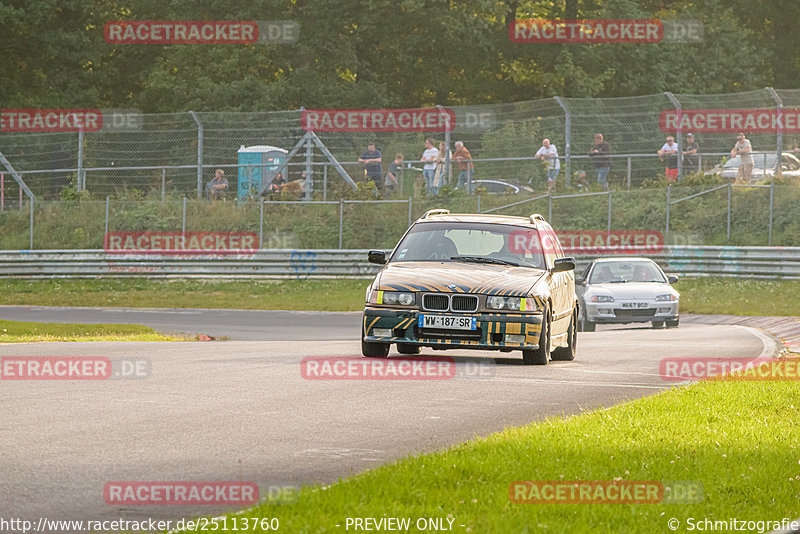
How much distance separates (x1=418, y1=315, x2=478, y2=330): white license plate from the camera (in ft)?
43.9

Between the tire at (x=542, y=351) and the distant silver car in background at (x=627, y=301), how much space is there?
10.3 metres

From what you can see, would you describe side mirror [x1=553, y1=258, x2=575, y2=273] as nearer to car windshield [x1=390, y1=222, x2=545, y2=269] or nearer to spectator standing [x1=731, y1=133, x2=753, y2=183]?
car windshield [x1=390, y1=222, x2=545, y2=269]

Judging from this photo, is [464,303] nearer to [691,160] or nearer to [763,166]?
[691,160]

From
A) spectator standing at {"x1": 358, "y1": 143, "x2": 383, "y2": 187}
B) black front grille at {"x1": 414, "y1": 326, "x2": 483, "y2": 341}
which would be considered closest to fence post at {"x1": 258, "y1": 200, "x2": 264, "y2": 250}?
spectator standing at {"x1": 358, "y1": 143, "x2": 383, "y2": 187}

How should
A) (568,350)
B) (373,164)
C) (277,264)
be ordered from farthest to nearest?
(373,164) < (277,264) < (568,350)

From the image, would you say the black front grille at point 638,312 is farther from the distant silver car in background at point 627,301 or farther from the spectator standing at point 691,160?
the spectator standing at point 691,160

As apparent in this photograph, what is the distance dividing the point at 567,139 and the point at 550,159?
0.89m

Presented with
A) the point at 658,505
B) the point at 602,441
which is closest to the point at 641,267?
the point at 602,441

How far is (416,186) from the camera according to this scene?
36094 millimetres

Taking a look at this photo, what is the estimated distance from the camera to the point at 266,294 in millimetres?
33469

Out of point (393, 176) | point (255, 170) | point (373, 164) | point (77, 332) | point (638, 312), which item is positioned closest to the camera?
point (77, 332)

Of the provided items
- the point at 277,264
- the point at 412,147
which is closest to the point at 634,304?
the point at 277,264

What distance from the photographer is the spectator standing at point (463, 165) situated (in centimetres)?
3466

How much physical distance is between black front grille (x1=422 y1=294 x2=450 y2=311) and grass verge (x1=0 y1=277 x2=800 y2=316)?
49.3 ft
